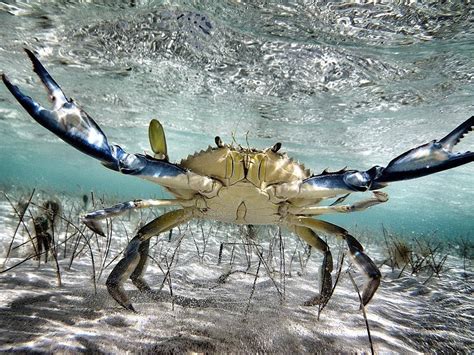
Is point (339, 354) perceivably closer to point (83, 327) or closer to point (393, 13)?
point (83, 327)

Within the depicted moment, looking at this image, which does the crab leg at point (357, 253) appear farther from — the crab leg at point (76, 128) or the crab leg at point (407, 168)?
the crab leg at point (76, 128)

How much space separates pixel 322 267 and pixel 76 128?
126 inches

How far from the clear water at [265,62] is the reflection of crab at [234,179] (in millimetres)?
2562

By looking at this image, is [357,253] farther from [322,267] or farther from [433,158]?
[433,158]

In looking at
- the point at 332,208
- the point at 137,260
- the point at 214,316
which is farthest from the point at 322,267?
the point at 137,260

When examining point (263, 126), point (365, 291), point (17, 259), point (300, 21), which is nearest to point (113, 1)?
point (300, 21)

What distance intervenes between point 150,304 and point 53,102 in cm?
213

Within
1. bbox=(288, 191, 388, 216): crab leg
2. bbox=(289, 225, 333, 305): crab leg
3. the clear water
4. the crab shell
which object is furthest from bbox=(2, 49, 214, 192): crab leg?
the clear water

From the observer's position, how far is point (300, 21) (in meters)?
7.32

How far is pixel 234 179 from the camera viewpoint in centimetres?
322

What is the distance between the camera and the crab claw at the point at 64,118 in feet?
6.53

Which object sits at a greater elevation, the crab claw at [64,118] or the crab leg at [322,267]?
the crab claw at [64,118]

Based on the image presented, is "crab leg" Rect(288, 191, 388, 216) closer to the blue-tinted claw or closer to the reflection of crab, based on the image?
the reflection of crab

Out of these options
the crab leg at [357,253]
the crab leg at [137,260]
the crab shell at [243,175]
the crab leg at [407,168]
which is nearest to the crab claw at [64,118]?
the crab shell at [243,175]
